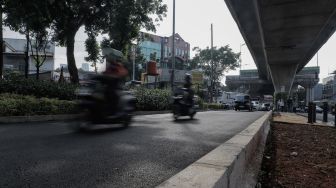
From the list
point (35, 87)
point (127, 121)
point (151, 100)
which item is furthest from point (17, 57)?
point (127, 121)

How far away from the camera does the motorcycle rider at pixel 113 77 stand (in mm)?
7281

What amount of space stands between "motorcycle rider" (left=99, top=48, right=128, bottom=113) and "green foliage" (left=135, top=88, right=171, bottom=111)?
11225 mm

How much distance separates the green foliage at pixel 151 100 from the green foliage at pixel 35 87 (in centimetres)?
392

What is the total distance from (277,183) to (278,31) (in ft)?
60.2

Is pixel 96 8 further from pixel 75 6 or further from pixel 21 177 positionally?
pixel 21 177

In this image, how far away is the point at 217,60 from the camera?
66.4 metres

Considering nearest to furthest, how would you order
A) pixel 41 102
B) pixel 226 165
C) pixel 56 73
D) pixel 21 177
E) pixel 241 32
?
pixel 226 165 → pixel 21 177 → pixel 41 102 → pixel 241 32 → pixel 56 73

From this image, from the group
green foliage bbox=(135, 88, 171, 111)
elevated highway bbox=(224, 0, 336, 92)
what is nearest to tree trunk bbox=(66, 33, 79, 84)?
green foliage bbox=(135, 88, 171, 111)

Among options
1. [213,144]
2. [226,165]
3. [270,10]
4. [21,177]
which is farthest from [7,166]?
[270,10]

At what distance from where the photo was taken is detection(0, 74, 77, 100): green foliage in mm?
14547

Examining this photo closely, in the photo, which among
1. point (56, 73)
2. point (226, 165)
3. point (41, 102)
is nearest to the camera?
point (226, 165)

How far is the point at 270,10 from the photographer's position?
17031 mm

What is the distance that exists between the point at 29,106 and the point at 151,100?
9479mm

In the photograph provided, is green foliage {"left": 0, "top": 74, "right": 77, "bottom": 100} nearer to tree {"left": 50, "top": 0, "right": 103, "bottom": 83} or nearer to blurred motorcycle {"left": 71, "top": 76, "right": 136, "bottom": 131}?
tree {"left": 50, "top": 0, "right": 103, "bottom": 83}
